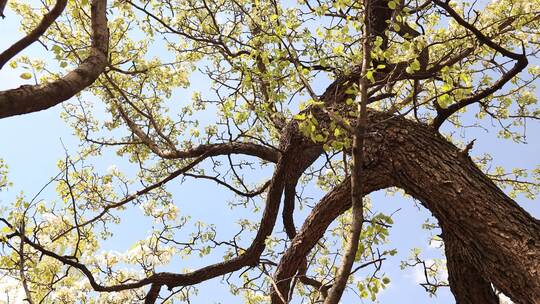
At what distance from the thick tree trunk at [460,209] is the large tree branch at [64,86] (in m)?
2.21

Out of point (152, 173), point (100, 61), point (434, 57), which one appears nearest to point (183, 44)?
point (152, 173)

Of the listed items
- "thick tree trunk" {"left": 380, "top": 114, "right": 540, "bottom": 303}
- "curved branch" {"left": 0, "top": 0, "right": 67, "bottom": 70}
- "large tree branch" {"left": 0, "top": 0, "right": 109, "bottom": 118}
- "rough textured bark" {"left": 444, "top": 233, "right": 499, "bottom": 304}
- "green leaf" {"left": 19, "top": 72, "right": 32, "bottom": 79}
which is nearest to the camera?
"curved branch" {"left": 0, "top": 0, "right": 67, "bottom": 70}

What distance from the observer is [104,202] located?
728 centimetres

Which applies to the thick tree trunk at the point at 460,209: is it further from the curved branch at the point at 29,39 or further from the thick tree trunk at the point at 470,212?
the curved branch at the point at 29,39

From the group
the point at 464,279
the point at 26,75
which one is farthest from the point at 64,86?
the point at 464,279

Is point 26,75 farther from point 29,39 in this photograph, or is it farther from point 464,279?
point 464,279

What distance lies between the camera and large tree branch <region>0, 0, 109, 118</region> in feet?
7.55

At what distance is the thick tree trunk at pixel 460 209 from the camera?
3658 millimetres

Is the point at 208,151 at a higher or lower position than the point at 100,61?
higher

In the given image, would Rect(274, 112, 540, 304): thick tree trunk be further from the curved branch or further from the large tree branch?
the curved branch

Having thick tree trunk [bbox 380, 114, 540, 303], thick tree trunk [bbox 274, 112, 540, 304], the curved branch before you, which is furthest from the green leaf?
thick tree trunk [bbox 380, 114, 540, 303]

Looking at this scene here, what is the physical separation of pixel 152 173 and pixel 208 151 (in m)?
1.84

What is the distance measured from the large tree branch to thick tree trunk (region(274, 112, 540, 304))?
7.24 feet

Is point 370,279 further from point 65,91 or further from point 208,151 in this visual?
point 208,151
